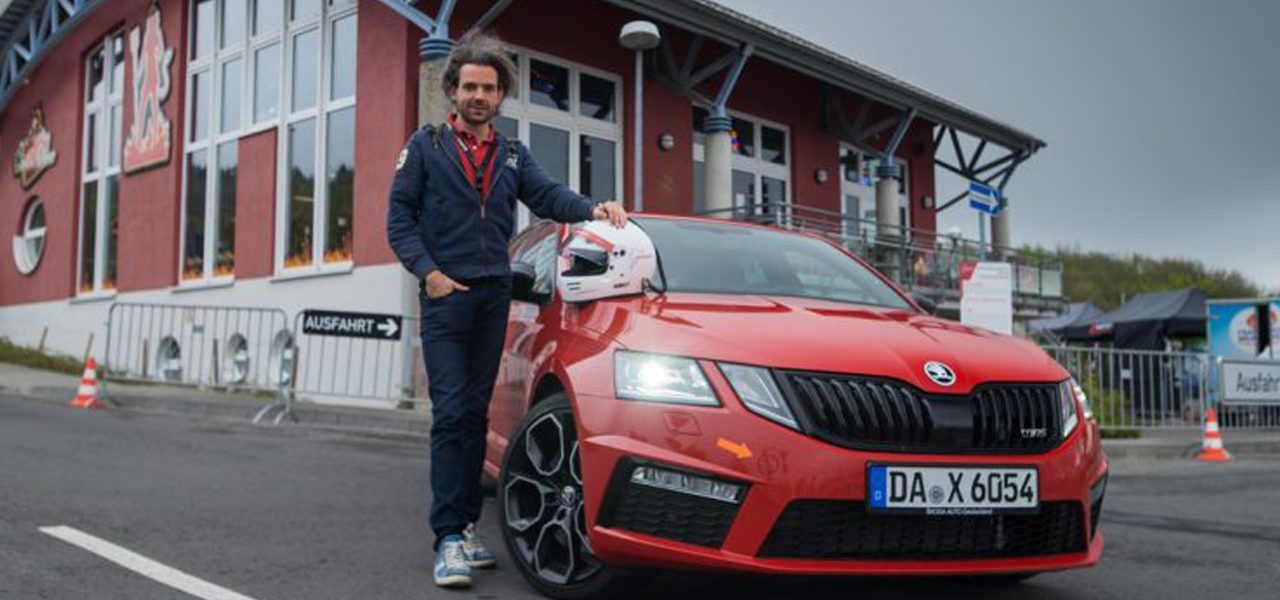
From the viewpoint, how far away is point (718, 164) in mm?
16672

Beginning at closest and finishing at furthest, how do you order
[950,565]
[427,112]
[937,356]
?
[950,565], [937,356], [427,112]

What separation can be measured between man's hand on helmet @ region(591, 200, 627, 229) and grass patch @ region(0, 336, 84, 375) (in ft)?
51.8

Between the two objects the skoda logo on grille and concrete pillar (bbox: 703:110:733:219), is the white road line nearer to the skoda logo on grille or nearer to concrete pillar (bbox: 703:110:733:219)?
the skoda logo on grille

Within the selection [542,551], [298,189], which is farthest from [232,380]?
[542,551]

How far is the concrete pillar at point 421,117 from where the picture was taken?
39.2ft

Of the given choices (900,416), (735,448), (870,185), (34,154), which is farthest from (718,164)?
(34,154)

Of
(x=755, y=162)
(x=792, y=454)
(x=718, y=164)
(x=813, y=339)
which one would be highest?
(x=755, y=162)

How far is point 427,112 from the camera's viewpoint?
41.6ft

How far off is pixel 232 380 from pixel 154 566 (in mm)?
11475

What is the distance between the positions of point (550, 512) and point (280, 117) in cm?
1314

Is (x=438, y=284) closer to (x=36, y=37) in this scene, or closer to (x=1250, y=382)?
(x=1250, y=382)

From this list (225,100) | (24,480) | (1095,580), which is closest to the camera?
(1095,580)

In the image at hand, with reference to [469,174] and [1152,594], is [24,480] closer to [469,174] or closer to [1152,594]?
[469,174]

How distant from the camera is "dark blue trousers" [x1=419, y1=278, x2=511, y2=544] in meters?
3.63
